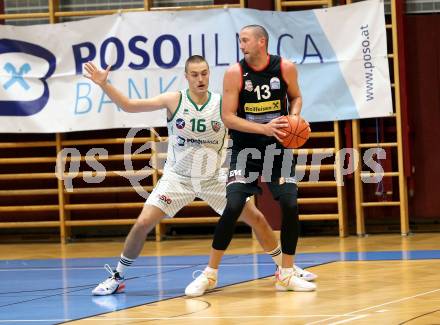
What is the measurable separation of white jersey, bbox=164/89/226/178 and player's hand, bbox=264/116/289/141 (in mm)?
766

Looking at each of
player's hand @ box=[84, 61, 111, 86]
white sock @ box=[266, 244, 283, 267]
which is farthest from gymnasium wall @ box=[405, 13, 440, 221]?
player's hand @ box=[84, 61, 111, 86]

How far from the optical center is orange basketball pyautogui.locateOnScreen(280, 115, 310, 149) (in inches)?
264

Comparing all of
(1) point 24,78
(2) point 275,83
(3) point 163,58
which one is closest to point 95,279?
(2) point 275,83

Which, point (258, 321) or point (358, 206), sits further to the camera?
point (358, 206)

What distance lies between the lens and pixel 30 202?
1244 centimetres

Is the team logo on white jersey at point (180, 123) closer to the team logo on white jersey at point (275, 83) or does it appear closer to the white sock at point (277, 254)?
the team logo on white jersey at point (275, 83)

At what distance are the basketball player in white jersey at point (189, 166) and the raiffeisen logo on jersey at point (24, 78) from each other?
4639 millimetres

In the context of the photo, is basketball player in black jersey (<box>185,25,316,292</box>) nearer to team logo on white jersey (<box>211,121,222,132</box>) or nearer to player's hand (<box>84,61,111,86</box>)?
team logo on white jersey (<box>211,121,222,132</box>)

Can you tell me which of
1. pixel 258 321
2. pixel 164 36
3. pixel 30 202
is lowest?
pixel 258 321

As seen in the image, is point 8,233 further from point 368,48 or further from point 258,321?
point 258,321

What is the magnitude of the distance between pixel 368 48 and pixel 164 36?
2.38 meters

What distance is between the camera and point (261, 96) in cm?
699

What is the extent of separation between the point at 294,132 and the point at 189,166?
3.41 ft

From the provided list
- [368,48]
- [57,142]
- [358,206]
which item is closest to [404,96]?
[368,48]
